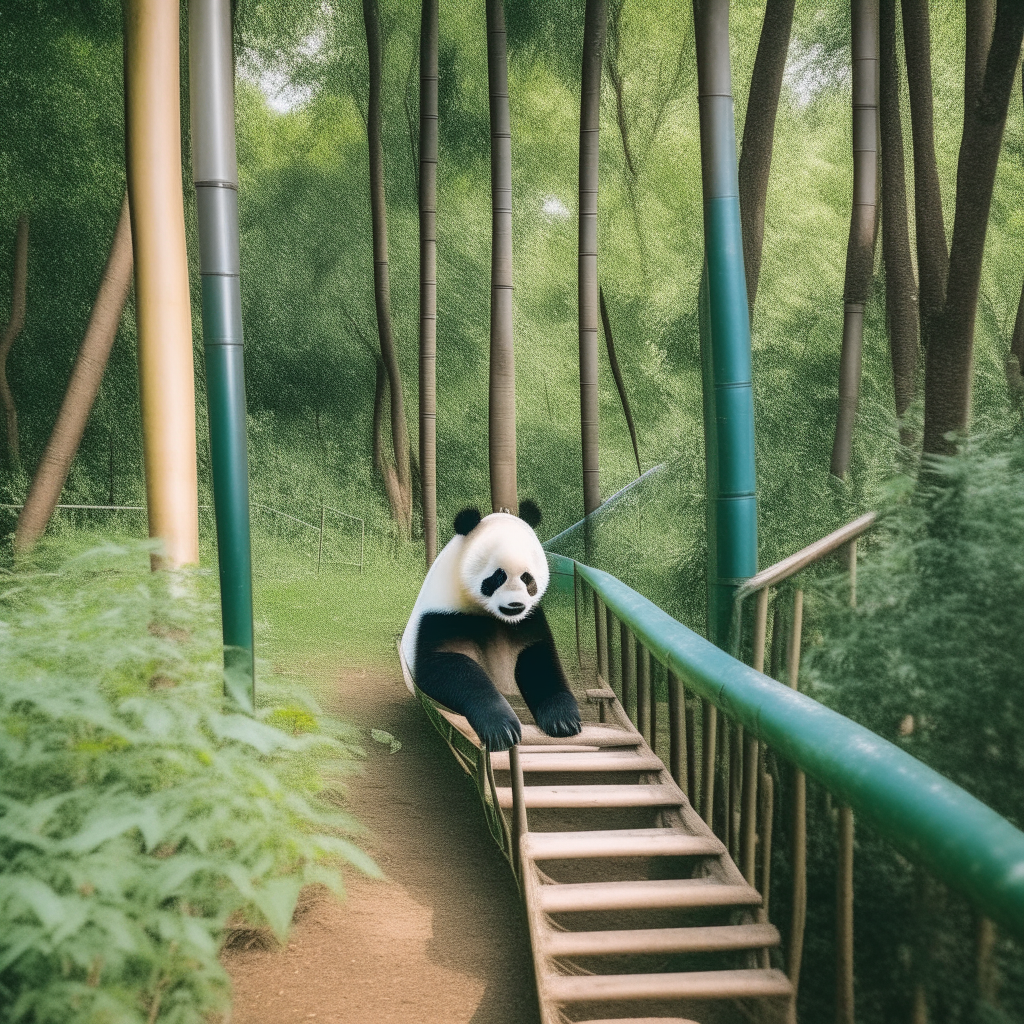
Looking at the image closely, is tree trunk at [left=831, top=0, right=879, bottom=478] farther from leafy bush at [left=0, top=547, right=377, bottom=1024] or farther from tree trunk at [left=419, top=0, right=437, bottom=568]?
leafy bush at [left=0, top=547, right=377, bottom=1024]

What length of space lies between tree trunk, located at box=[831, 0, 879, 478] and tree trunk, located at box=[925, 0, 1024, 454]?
2791 mm

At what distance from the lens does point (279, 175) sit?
1384 centimetres

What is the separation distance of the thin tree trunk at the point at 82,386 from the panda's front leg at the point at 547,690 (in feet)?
11.0

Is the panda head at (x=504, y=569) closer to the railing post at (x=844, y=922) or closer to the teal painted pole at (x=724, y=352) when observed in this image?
the teal painted pole at (x=724, y=352)

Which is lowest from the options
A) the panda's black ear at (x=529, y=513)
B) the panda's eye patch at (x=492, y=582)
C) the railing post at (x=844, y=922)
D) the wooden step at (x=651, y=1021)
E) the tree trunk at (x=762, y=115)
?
the wooden step at (x=651, y=1021)

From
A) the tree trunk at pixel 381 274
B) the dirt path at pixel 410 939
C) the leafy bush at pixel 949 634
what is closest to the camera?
the leafy bush at pixel 949 634

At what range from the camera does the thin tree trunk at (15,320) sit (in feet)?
37.1

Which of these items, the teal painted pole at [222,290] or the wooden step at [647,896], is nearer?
the wooden step at [647,896]

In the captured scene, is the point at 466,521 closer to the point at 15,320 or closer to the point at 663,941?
the point at 663,941

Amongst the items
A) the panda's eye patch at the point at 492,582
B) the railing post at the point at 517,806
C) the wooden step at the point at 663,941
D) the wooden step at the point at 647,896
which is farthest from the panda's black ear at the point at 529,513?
the wooden step at the point at 663,941

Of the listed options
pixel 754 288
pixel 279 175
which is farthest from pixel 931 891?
pixel 279 175

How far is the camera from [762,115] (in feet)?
15.1

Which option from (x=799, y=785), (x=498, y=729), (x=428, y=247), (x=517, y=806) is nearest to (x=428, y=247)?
(x=428, y=247)

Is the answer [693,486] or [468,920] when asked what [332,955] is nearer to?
[468,920]
